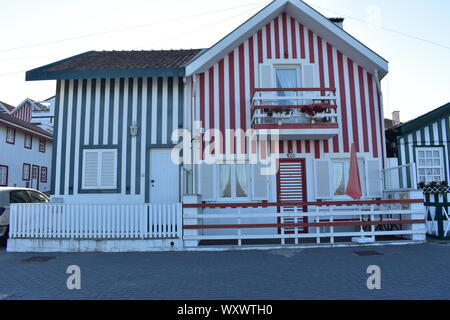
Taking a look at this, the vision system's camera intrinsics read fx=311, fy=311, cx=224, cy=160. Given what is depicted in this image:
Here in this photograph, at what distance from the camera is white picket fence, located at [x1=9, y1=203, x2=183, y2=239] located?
8438 millimetres

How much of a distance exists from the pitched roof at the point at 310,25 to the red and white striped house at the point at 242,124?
0.04 meters

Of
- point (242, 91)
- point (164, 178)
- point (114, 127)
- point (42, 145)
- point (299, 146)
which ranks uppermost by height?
point (42, 145)

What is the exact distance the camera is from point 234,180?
1054 centimetres

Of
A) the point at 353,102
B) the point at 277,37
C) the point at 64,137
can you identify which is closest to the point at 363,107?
the point at 353,102

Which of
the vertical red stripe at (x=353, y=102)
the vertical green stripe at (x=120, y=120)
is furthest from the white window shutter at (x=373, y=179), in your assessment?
the vertical green stripe at (x=120, y=120)

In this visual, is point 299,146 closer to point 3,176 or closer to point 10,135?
point 3,176

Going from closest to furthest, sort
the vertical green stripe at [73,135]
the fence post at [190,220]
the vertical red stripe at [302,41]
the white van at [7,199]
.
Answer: the fence post at [190,220] → the white van at [7,199] → the vertical green stripe at [73,135] → the vertical red stripe at [302,41]

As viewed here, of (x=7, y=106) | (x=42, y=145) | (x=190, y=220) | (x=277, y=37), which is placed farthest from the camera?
(x=7, y=106)

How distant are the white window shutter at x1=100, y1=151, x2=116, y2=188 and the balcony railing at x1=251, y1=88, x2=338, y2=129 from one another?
16.2 feet

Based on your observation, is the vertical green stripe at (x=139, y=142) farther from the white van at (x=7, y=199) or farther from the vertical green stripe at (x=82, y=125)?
the white van at (x=7, y=199)

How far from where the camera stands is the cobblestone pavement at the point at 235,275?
187 inches

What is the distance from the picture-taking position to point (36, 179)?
78.7 feet

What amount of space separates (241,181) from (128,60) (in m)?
6.25
